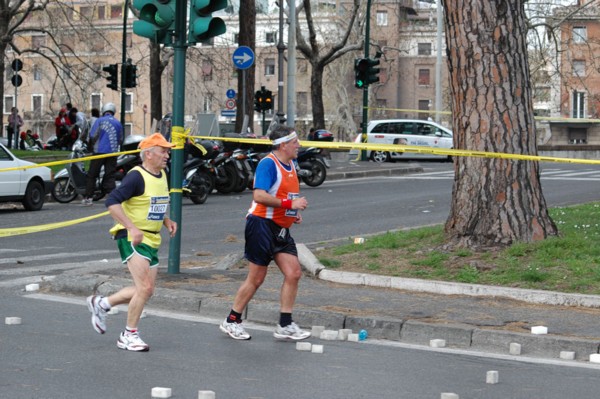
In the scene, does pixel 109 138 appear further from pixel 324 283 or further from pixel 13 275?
pixel 324 283

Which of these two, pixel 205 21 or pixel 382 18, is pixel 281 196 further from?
pixel 382 18

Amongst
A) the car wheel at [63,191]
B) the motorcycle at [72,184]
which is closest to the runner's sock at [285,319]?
the motorcycle at [72,184]

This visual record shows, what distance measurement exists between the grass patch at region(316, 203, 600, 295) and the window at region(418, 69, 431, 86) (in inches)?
3122

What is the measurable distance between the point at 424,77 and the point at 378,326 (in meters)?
84.0

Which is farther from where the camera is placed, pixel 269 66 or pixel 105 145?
pixel 269 66

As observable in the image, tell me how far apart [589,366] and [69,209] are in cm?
1481

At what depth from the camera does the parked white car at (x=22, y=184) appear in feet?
69.1

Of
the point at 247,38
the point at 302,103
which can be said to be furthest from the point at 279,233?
Answer: the point at 302,103

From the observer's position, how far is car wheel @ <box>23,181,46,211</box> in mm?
21531

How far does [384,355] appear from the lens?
27.9ft

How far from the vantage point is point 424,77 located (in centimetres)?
9231

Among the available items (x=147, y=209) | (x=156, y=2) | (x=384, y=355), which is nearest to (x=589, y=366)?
(x=384, y=355)

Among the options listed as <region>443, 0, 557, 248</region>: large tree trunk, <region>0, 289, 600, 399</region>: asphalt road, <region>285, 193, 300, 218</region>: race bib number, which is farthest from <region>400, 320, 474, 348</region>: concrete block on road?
<region>443, 0, 557, 248</region>: large tree trunk

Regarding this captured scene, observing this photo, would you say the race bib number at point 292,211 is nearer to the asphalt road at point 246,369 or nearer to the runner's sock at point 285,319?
the runner's sock at point 285,319
